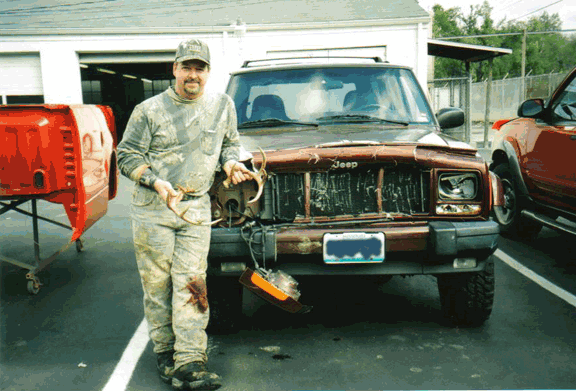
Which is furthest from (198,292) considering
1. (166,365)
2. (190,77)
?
(190,77)

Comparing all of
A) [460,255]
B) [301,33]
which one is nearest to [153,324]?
[460,255]

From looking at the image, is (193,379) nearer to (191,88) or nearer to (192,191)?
(192,191)

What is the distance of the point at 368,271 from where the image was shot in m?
3.58

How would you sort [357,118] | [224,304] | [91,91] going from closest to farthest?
[224,304], [357,118], [91,91]

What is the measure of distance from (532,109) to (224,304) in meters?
3.49

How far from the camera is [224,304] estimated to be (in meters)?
3.89

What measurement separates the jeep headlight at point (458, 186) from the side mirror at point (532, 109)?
226 cm

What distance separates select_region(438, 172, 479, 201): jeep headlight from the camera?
369 cm

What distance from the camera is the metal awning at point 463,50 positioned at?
1585 centimetres

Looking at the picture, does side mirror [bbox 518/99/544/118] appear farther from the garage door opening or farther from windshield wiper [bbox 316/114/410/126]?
the garage door opening

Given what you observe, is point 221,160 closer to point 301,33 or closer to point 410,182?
point 410,182

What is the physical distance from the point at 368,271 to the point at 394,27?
14654 mm

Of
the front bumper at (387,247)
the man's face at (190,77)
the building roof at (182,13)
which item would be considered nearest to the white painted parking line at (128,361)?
the front bumper at (387,247)

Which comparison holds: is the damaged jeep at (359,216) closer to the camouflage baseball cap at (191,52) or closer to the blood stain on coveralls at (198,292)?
the blood stain on coveralls at (198,292)
